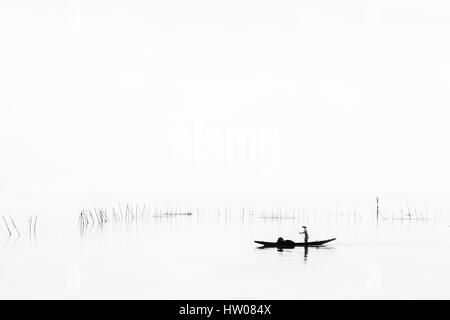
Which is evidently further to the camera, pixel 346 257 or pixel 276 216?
pixel 276 216

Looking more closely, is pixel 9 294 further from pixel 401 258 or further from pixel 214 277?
pixel 401 258

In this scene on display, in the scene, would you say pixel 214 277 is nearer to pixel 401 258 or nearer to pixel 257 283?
pixel 257 283

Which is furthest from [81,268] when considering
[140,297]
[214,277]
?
[140,297]

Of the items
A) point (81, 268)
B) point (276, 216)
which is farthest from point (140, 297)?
point (276, 216)

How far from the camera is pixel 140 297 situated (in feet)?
104

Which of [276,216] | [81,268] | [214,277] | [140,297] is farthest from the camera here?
[276,216]

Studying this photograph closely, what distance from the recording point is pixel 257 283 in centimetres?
3562

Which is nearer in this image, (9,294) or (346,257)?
(9,294)
